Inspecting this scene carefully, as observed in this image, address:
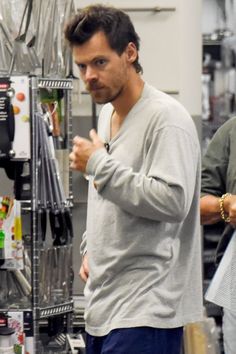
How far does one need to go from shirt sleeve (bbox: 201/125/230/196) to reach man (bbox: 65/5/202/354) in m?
0.69

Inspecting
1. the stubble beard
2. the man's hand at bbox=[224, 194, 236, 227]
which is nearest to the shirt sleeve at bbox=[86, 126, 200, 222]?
the stubble beard

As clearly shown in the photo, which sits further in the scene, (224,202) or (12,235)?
(12,235)

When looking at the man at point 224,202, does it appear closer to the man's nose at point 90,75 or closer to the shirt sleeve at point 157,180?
the shirt sleeve at point 157,180

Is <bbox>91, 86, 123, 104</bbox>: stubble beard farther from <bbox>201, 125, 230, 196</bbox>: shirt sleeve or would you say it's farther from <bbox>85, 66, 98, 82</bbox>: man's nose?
<bbox>201, 125, 230, 196</bbox>: shirt sleeve

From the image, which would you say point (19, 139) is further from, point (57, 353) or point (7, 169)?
point (57, 353)

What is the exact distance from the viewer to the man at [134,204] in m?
2.12

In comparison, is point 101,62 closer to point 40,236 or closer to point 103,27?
point 103,27

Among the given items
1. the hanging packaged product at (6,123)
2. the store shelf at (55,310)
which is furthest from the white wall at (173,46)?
the store shelf at (55,310)

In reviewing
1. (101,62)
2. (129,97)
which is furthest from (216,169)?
(101,62)

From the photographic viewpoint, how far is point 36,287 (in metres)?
3.62

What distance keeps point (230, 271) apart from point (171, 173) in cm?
81

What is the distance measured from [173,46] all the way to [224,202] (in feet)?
5.78

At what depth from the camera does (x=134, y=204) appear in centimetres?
210

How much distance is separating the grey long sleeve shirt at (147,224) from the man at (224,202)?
0.51 meters
